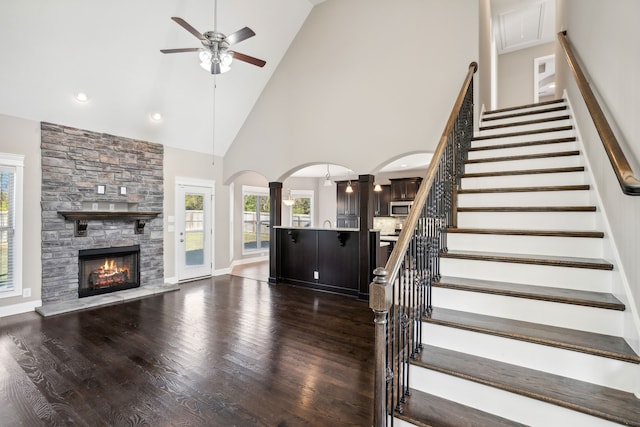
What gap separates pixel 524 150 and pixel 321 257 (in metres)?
3.78

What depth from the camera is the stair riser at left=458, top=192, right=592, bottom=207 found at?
268 centimetres

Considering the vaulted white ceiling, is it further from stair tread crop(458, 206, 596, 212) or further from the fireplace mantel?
stair tread crop(458, 206, 596, 212)

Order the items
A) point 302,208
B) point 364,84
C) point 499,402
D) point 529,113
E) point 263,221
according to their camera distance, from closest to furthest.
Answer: point 499,402, point 529,113, point 364,84, point 263,221, point 302,208

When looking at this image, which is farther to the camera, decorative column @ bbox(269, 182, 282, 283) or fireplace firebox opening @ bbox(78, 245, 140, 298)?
decorative column @ bbox(269, 182, 282, 283)

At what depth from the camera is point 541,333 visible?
1849 millimetres

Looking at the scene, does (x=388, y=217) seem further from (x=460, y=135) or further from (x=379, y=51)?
(x=460, y=135)

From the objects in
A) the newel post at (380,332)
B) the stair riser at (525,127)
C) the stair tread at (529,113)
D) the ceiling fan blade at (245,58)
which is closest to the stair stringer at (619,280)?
the newel post at (380,332)

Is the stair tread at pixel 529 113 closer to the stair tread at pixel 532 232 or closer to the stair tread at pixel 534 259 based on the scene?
the stair tread at pixel 532 232

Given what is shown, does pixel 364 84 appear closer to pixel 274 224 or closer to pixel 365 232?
pixel 365 232

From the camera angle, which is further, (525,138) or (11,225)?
(11,225)

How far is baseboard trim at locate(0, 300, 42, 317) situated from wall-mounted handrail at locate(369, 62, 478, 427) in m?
5.53

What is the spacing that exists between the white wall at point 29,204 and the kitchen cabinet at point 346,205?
8.03 meters

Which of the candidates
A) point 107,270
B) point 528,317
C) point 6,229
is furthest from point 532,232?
point 6,229

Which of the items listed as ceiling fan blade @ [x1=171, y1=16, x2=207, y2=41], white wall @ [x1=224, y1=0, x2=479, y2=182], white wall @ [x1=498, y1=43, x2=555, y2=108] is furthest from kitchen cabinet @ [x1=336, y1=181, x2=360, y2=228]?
ceiling fan blade @ [x1=171, y1=16, x2=207, y2=41]
